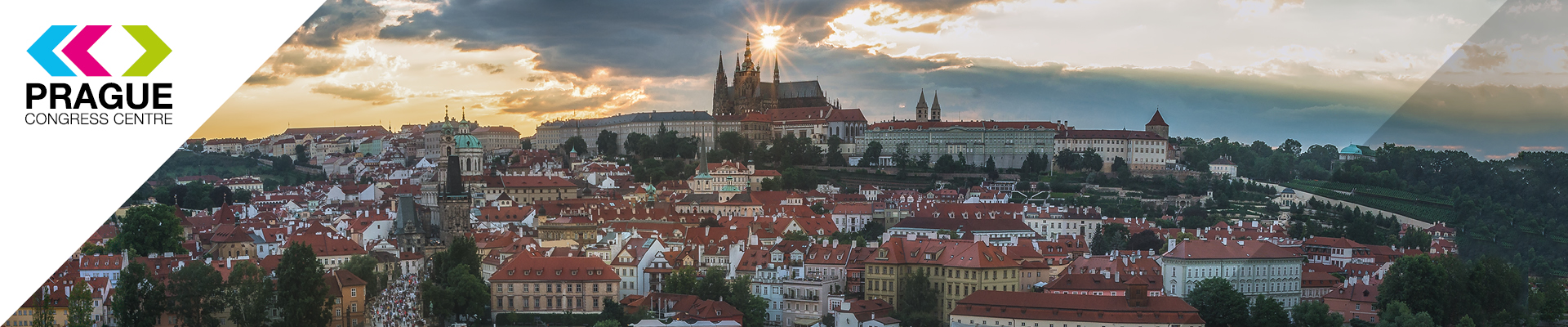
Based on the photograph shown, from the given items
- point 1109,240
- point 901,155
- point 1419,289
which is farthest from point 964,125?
point 1419,289

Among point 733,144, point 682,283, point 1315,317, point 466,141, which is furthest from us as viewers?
point 733,144

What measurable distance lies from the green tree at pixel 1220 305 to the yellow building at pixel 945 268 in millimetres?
2950

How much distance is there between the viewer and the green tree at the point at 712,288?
2488 cm

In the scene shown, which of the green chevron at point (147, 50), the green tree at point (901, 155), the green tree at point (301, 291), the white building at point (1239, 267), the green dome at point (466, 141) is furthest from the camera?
the green tree at point (901, 155)

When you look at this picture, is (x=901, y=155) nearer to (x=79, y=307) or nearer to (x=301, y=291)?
(x=301, y=291)

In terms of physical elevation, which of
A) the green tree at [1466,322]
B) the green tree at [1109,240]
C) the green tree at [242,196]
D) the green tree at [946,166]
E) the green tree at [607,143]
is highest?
the green tree at [607,143]

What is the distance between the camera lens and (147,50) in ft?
50.1

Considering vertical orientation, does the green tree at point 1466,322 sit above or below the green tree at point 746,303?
below

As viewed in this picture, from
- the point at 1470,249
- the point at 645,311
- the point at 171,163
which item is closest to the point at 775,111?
the point at 171,163

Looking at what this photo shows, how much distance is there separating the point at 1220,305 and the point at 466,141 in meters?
28.9

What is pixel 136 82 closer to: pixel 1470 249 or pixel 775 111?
pixel 1470 249

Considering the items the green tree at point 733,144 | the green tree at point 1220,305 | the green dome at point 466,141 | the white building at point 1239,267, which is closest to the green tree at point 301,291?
the green tree at point 1220,305

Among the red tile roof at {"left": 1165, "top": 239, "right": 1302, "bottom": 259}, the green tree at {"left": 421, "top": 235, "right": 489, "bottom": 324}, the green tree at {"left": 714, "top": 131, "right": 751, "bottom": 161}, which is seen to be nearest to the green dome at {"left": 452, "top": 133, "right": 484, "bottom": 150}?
the green tree at {"left": 714, "top": 131, "right": 751, "bottom": 161}

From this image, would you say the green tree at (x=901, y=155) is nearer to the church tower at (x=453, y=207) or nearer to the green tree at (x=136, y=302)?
the church tower at (x=453, y=207)
